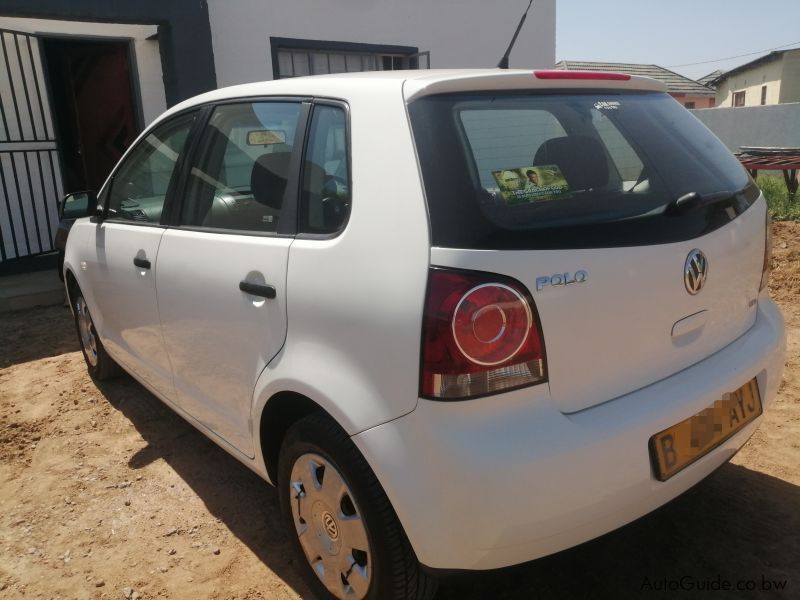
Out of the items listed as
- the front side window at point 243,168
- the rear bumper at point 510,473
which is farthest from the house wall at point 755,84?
the rear bumper at point 510,473

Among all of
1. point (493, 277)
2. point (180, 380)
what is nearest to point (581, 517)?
point (493, 277)

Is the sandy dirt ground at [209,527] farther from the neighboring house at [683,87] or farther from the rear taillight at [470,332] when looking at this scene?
the neighboring house at [683,87]

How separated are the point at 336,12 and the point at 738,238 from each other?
22.8 ft

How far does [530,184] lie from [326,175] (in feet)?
2.04

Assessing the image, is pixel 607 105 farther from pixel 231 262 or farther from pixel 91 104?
pixel 91 104

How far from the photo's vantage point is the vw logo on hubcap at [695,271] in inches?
70.8

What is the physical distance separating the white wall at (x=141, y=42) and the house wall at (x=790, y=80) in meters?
34.7

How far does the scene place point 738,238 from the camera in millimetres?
1993

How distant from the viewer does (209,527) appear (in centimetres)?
263

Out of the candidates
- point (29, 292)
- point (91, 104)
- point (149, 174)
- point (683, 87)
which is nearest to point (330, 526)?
point (149, 174)

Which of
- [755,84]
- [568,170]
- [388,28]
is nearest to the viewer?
[568,170]

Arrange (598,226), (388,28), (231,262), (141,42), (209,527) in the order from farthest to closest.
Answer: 1. (388,28)
2. (141,42)
3. (209,527)
4. (231,262)
5. (598,226)

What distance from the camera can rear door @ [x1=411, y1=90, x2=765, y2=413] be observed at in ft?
5.19

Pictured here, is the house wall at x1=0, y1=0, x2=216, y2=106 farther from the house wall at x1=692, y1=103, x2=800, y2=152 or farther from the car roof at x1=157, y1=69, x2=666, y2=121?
the house wall at x1=692, y1=103, x2=800, y2=152
